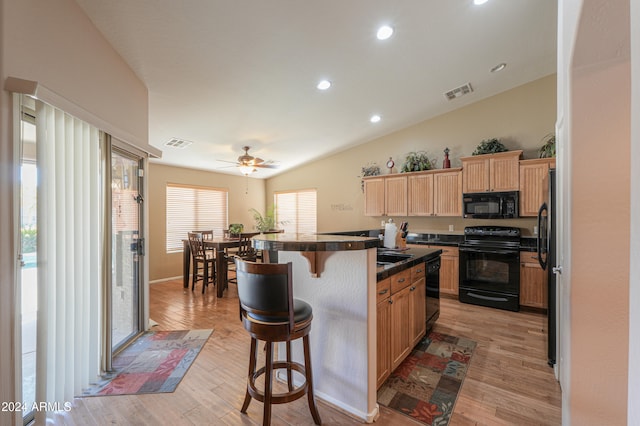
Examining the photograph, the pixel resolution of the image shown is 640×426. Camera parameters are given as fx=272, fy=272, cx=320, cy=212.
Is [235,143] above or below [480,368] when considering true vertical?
above

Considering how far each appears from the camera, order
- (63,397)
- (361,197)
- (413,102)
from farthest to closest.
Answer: (361,197), (413,102), (63,397)

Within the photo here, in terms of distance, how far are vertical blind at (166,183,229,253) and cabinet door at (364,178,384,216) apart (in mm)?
3501

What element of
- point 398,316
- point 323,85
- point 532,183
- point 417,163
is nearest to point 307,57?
point 323,85

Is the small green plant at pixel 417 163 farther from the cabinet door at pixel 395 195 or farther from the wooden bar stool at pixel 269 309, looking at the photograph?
the wooden bar stool at pixel 269 309

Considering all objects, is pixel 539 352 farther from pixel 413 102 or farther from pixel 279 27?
pixel 279 27

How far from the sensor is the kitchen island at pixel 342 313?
1.75m

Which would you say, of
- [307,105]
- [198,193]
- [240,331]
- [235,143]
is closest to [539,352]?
[240,331]

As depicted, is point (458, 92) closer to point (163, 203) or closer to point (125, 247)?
point (125, 247)

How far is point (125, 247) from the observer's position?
113 inches

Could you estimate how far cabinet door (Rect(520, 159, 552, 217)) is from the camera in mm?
3820

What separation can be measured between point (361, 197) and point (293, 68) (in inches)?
139

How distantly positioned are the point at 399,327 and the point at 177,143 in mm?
4325

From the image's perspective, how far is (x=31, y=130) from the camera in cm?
172

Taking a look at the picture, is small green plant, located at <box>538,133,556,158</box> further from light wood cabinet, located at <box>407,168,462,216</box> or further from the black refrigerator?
the black refrigerator
